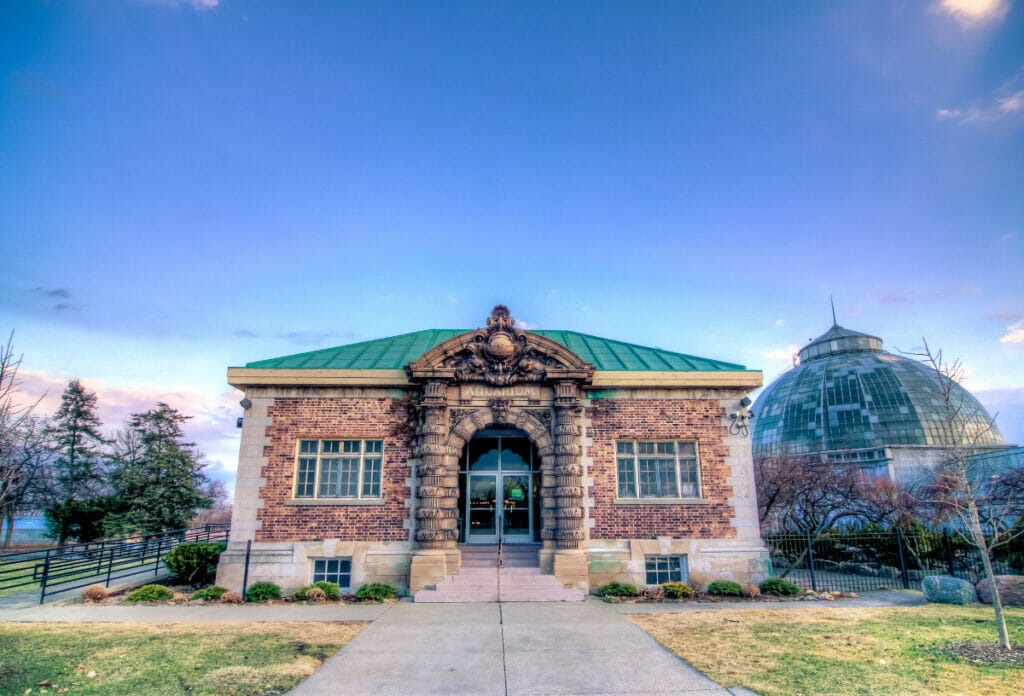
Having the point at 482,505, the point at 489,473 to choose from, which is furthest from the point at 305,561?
the point at 489,473

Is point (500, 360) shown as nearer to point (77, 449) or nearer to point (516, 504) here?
point (516, 504)

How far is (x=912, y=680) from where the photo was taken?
25.4 ft

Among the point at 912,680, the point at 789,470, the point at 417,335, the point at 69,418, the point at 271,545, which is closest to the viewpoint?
the point at 912,680

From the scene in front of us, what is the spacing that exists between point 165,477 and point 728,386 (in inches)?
1287

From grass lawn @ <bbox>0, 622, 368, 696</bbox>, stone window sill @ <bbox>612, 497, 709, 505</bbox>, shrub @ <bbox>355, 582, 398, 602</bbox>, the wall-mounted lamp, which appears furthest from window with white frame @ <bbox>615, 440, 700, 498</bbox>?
grass lawn @ <bbox>0, 622, 368, 696</bbox>

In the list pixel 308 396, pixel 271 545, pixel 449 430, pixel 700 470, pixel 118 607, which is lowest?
pixel 118 607

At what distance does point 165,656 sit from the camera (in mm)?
9016

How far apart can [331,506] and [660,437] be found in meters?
9.64

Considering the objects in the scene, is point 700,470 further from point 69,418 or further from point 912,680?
point 69,418

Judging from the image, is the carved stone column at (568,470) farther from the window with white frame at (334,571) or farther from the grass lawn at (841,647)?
the window with white frame at (334,571)

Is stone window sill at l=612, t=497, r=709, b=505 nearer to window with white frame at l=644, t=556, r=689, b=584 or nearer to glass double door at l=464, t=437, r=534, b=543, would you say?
window with white frame at l=644, t=556, r=689, b=584

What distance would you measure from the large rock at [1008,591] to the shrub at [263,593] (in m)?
17.1

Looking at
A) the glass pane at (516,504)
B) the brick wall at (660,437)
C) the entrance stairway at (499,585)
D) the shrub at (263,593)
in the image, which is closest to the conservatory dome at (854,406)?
the brick wall at (660,437)

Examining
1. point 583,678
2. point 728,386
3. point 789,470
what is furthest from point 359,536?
point 789,470
